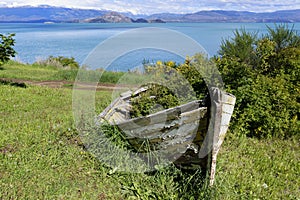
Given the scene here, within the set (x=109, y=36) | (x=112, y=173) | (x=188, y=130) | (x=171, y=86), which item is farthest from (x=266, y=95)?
(x=112, y=173)

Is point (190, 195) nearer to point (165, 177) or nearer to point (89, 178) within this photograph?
point (165, 177)

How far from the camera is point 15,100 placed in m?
7.63

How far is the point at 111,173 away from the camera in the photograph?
11.8 ft

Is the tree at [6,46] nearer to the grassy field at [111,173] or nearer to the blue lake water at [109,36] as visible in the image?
the blue lake water at [109,36]

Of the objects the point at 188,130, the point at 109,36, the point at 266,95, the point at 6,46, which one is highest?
the point at 109,36

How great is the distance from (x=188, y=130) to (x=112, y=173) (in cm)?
109

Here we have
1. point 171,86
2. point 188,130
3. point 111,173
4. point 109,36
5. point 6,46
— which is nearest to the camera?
point 188,130

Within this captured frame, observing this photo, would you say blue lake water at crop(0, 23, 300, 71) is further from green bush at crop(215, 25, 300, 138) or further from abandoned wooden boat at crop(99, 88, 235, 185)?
abandoned wooden boat at crop(99, 88, 235, 185)

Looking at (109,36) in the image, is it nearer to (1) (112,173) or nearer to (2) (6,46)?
(1) (112,173)

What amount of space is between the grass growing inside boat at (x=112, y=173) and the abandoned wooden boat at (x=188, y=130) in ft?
0.86

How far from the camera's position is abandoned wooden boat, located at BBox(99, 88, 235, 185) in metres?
2.92

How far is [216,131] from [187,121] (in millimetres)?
353

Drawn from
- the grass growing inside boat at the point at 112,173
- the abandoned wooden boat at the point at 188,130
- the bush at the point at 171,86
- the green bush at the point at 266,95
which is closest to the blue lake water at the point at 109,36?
the bush at the point at 171,86

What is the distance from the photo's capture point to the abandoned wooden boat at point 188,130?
9.57 ft
